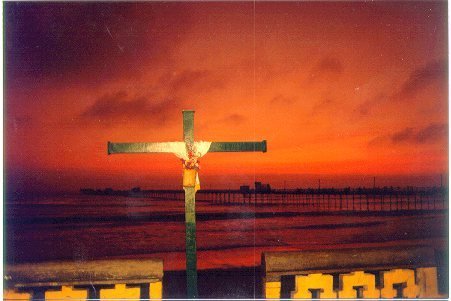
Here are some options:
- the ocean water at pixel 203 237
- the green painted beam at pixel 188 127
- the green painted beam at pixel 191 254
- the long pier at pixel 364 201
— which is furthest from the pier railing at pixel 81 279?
the long pier at pixel 364 201

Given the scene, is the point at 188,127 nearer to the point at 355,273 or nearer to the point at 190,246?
the point at 190,246

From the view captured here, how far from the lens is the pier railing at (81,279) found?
523 cm

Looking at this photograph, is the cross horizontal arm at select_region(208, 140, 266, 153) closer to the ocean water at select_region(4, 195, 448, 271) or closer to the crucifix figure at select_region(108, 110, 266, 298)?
the crucifix figure at select_region(108, 110, 266, 298)

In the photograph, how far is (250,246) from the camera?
1479cm

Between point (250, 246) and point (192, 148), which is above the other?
point (192, 148)

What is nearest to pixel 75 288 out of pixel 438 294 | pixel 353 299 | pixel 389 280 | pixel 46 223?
pixel 353 299

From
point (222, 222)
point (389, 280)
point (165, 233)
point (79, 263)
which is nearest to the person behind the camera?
point (79, 263)

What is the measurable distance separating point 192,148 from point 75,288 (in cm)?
202

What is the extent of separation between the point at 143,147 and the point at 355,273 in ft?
9.34

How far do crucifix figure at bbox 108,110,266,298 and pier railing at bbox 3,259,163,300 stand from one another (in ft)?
1.59

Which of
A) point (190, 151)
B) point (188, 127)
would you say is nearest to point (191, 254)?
point (190, 151)

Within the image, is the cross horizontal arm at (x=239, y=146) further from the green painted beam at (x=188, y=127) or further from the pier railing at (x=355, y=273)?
the pier railing at (x=355, y=273)

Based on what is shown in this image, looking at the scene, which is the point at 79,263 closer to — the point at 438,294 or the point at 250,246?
the point at 438,294

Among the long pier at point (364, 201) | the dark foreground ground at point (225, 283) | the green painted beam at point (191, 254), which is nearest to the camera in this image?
the green painted beam at point (191, 254)
